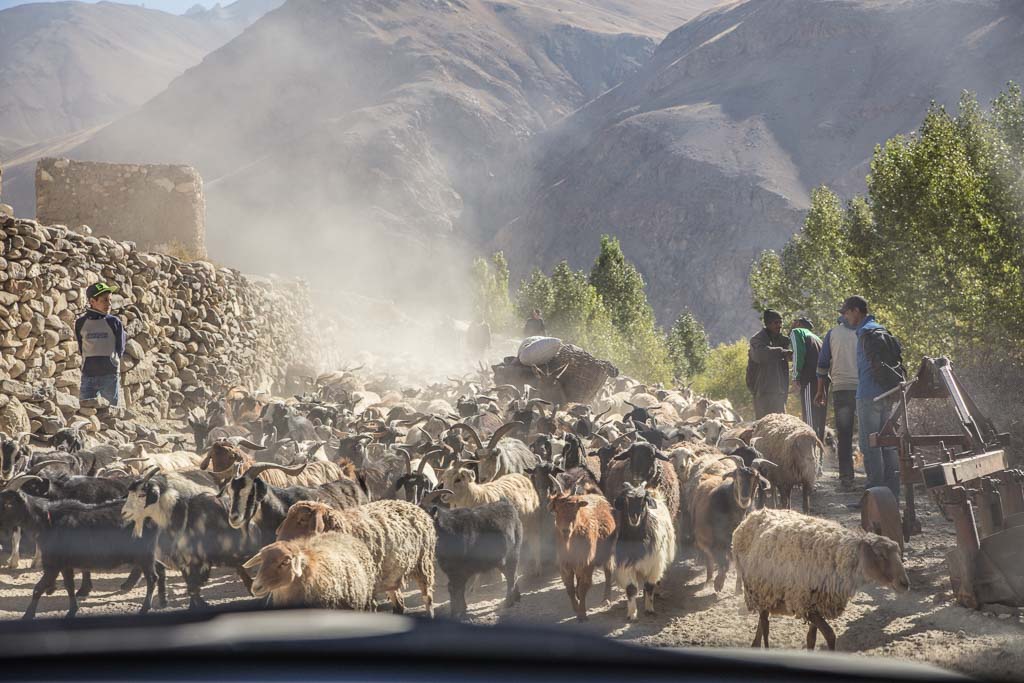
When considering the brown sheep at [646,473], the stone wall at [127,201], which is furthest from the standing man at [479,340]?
the brown sheep at [646,473]

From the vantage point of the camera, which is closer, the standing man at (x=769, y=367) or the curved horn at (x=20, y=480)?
the curved horn at (x=20, y=480)

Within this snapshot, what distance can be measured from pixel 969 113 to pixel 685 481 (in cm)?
2120

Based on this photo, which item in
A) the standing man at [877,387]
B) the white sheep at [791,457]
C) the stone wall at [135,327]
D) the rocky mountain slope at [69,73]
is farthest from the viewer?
the rocky mountain slope at [69,73]

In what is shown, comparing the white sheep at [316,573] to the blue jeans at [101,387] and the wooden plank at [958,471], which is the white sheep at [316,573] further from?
the blue jeans at [101,387]

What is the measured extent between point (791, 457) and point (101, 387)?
7.78m

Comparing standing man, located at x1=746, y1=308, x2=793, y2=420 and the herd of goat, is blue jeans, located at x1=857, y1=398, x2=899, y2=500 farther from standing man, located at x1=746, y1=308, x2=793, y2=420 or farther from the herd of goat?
standing man, located at x1=746, y1=308, x2=793, y2=420

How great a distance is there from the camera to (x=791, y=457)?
8953 mm

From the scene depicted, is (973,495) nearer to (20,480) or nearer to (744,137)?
(20,480)

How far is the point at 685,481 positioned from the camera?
8.39m

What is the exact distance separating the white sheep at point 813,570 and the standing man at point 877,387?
325cm

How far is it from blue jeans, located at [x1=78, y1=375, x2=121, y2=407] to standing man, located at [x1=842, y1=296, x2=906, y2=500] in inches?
317

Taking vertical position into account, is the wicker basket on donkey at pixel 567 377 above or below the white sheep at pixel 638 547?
above

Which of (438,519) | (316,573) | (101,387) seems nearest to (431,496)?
(438,519)

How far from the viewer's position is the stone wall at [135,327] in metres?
10.4
